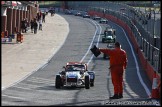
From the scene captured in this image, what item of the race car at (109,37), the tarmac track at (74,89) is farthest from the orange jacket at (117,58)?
the race car at (109,37)

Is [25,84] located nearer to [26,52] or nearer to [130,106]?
[130,106]

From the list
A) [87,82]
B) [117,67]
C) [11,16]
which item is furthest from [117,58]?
[11,16]

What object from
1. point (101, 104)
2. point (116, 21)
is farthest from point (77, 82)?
point (116, 21)

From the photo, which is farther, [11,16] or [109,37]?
[11,16]

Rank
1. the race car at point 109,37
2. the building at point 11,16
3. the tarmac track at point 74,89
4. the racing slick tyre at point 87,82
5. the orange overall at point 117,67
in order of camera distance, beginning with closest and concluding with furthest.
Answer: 1. the orange overall at point 117,67
2. the tarmac track at point 74,89
3. the racing slick tyre at point 87,82
4. the building at point 11,16
5. the race car at point 109,37

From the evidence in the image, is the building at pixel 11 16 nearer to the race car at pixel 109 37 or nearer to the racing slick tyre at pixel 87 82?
the race car at pixel 109 37

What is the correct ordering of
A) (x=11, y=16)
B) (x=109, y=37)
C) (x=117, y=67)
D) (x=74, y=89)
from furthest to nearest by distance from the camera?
1. (x=11, y=16)
2. (x=109, y=37)
3. (x=74, y=89)
4. (x=117, y=67)

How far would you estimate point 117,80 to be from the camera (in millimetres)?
14461

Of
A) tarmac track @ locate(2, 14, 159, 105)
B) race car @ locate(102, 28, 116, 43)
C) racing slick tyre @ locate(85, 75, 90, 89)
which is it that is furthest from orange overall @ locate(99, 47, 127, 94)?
race car @ locate(102, 28, 116, 43)

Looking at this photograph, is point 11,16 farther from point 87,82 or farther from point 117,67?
point 117,67

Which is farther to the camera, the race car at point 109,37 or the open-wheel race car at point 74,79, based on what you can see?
the race car at point 109,37

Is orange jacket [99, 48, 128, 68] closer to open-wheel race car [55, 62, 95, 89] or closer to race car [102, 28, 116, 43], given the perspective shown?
open-wheel race car [55, 62, 95, 89]

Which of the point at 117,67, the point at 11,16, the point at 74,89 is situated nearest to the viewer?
the point at 117,67

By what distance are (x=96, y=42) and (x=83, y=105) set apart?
46.3 meters
